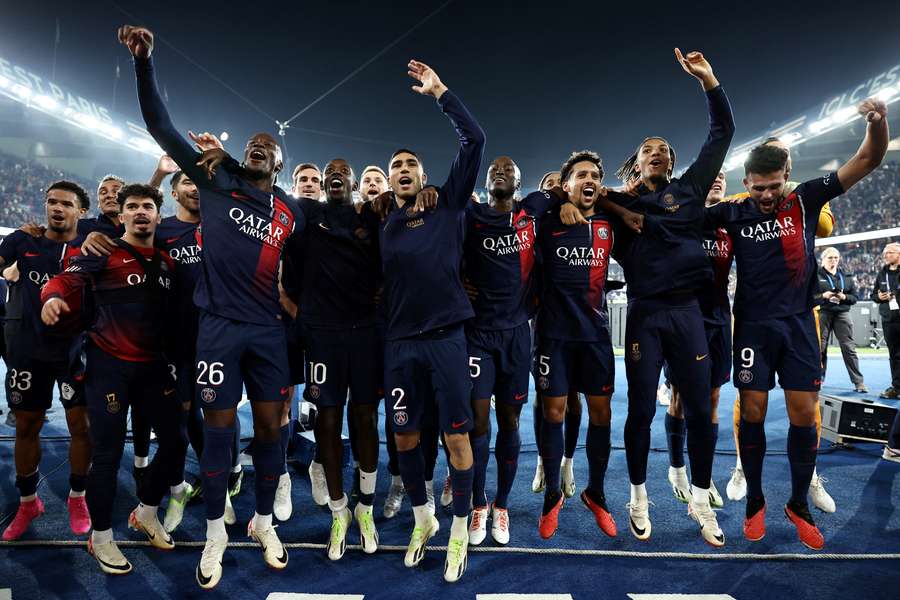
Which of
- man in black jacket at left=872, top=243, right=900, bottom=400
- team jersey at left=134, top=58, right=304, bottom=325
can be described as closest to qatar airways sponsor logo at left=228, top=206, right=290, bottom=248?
team jersey at left=134, top=58, right=304, bottom=325

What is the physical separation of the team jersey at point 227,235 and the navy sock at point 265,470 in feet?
2.47

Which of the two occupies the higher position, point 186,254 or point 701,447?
point 186,254

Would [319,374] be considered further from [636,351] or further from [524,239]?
[636,351]

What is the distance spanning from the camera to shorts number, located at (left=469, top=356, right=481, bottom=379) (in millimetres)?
3143

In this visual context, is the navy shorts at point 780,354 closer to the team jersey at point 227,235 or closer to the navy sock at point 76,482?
the team jersey at point 227,235

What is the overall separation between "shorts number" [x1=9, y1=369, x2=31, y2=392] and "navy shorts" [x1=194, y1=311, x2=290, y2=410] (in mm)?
1618

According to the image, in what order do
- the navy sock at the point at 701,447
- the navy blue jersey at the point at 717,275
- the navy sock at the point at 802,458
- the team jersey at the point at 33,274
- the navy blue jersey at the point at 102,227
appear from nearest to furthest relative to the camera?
1. the navy sock at the point at 802,458
2. the navy sock at the point at 701,447
3. the team jersey at the point at 33,274
4. the navy blue jersey at the point at 717,275
5. the navy blue jersey at the point at 102,227

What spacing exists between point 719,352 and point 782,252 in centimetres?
113

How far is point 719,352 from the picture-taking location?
3947 mm

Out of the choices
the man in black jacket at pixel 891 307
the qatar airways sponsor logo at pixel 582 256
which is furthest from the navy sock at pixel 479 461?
the man in black jacket at pixel 891 307

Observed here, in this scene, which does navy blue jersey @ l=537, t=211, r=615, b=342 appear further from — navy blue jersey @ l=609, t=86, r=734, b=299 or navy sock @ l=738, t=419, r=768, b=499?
navy sock @ l=738, t=419, r=768, b=499

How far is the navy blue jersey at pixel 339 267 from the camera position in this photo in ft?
10.5

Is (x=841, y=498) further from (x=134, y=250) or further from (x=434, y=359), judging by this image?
(x=134, y=250)

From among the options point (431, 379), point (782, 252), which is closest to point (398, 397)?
point (431, 379)
